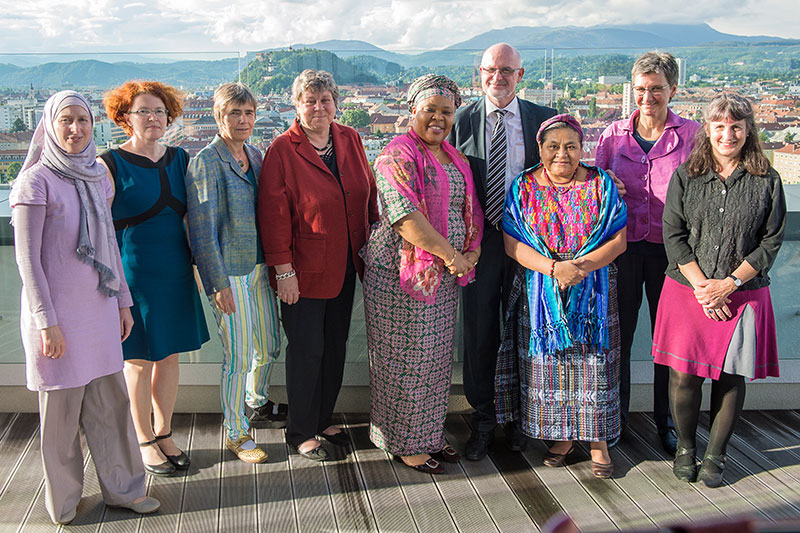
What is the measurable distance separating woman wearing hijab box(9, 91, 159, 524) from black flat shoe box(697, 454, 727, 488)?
2.47 m

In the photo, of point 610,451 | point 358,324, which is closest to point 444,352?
point 358,324

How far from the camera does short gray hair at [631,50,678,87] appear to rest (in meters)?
3.15

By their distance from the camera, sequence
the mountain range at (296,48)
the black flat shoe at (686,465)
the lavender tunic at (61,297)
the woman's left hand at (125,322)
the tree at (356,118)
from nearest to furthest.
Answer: the lavender tunic at (61,297) < the woman's left hand at (125,322) < the black flat shoe at (686,465) < the mountain range at (296,48) < the tree at (356,118)

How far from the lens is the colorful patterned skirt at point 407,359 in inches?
120

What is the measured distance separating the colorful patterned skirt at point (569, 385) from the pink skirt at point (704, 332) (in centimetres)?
23

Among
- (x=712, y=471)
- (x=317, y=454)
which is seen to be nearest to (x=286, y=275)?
(x=317, y=454)

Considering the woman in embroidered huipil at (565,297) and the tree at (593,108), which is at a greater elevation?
the tree at (593,108)

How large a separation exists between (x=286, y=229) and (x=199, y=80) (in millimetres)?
1245

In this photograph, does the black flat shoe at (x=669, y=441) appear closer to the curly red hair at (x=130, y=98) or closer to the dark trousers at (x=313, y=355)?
the dark trousers at (x=313, y=355)

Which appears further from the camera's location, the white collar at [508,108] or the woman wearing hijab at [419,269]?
the white collar at [508,108]

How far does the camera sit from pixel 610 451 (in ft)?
11.2

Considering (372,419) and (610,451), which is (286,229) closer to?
(372,419)

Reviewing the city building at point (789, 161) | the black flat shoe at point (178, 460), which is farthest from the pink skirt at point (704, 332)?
the black flat shoe at point (178, 460)

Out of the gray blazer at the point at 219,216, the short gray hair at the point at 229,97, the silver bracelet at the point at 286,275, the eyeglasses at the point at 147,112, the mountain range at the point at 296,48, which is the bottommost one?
the silver bracelet at the point at 286,275
